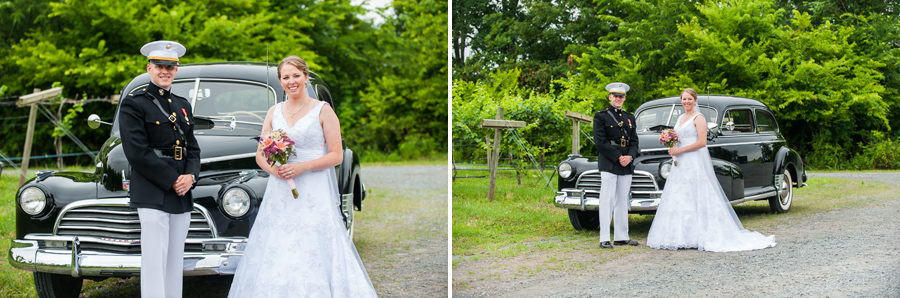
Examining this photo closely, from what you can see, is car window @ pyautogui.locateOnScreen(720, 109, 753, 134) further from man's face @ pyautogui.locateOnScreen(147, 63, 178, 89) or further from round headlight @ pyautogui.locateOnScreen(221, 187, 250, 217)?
man's face @ pyautogui.locateOnScreen(147, 63, 178, 89)

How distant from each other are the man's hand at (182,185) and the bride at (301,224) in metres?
0.34

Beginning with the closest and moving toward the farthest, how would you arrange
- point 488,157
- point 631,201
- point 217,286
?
point 488,157, point 217,286, point 631,201

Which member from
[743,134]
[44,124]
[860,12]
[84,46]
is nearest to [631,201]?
[743,134]

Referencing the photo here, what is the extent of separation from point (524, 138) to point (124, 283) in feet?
10.5

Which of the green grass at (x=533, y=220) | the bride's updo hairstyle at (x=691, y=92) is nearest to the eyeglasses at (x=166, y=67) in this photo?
the green grass at (x=533, y=220)

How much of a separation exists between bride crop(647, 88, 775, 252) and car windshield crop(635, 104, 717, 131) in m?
0.05

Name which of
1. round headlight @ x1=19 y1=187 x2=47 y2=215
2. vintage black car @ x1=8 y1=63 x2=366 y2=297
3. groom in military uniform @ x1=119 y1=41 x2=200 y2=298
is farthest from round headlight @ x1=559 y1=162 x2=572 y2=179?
round headlight @ x1=19 y1=187 x2=47 y2=215

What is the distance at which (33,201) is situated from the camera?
3.94 meters

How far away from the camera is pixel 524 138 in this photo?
14.0 ft

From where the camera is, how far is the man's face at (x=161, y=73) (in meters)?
3.42

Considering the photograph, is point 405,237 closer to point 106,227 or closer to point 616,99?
point 616,99

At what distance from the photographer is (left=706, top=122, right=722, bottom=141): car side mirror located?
5.32m

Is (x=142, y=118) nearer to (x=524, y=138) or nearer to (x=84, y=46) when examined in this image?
(x=524, y=138)

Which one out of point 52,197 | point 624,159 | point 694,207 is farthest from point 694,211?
point 52,197
